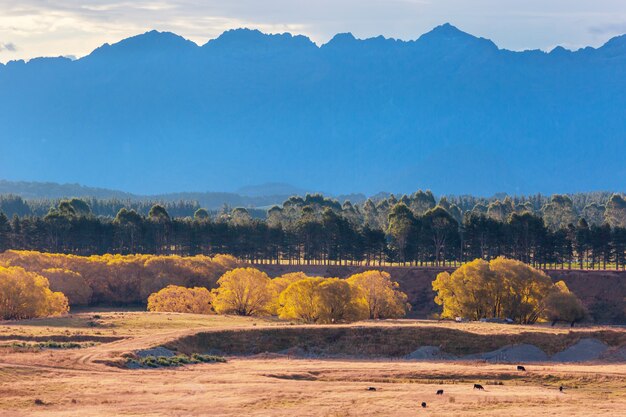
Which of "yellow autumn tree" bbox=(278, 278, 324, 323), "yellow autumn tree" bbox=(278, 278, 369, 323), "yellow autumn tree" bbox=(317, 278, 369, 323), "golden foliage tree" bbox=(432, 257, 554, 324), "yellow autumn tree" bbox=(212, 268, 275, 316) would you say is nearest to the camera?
"yellow autumn tree" bbox=(317, 278, 369, 323)

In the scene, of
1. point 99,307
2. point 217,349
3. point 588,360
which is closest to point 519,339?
point 588,360

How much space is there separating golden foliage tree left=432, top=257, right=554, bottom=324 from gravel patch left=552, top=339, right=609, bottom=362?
32.5 m

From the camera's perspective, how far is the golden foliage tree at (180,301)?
142 metres

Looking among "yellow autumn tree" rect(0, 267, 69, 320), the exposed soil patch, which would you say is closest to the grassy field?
the exposed soil patch

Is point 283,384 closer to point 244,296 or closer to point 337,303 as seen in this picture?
point 337,303

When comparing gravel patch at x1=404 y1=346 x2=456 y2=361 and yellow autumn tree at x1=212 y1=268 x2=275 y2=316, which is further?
yellow autumn tree at x1=212 y1=268 x2=275 y2=316

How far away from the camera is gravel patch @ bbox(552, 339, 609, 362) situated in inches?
3839

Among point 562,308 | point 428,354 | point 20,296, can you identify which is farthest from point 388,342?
point 20,296

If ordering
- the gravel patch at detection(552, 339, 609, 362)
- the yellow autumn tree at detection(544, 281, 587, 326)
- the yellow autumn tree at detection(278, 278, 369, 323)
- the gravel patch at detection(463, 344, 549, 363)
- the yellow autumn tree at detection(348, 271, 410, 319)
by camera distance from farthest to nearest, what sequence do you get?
the yellow autumn tree at detection(348, 271, 410, 319) < the yellow autumn tree at detection(544, 281, 587, 326) < the yellow autumn tree at detection(278, 278, 369, 323) < the gravel patch at detection(552, 339, 609, 362) < the gravel patch at detection(463, 344, 549, 363)

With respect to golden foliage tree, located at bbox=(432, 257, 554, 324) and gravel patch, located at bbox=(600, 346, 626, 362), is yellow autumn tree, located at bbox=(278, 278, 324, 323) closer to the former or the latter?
golden foliage tree, located at bbox=(432, 257, 554, 324)

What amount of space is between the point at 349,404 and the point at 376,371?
56.6 feet

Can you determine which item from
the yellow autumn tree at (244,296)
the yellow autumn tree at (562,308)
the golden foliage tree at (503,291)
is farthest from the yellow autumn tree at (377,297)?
the yellow autumn tree at (562,308)

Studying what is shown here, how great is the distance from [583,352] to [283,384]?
38.2 metres

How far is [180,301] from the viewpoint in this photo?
143m
